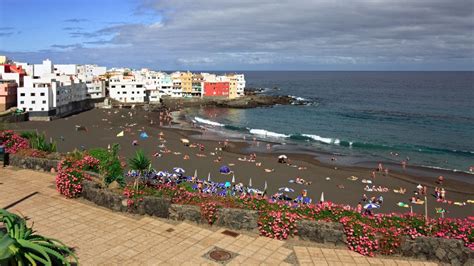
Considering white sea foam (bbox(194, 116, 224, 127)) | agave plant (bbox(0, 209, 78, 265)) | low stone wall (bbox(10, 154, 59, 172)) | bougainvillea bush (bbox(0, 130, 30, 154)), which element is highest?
agave plant (bbox(0, 209, 78, 265))

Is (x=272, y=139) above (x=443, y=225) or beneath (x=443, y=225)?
beneath

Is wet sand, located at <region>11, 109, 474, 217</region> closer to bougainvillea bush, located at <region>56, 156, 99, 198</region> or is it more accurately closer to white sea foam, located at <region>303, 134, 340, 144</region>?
white sea foam, located at <region>303, 134, 340, 144</region>

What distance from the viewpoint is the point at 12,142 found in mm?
20203

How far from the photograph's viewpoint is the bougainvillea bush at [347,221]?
35.2 feet

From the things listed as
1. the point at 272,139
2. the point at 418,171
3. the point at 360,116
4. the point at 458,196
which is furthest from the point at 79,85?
the point at 458,196

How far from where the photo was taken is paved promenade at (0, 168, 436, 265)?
10.1 meters

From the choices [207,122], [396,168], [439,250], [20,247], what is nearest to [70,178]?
[20,247]

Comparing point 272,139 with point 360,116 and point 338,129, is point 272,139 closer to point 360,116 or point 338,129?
point 338,129

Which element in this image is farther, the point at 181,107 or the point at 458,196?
the point at 181,107

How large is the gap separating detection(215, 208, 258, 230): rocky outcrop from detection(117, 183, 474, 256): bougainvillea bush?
0.18 m

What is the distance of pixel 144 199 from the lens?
12836 millimetres

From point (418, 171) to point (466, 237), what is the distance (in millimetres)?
33413

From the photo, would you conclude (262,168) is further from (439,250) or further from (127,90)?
(127,90)

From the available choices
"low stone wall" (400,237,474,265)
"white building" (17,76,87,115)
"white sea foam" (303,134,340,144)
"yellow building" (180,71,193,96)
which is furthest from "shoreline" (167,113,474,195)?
"yellow building" (180,71,193,96)
